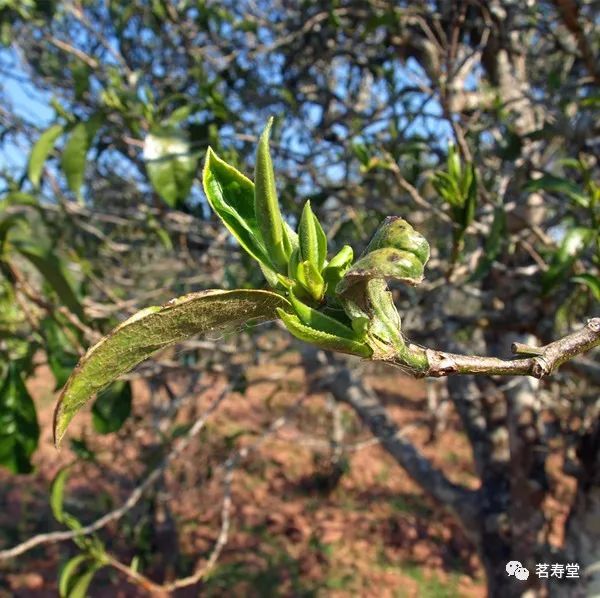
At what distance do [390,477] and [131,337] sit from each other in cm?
624

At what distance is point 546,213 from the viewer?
107 inches

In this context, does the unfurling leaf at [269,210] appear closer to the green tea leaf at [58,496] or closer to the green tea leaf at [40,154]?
the green tea leaf at [40,154]

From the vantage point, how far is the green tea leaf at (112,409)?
5.52 feet

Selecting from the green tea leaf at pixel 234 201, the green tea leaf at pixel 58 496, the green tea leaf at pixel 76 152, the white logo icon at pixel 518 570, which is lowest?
the white logo icon at pixel 518 570

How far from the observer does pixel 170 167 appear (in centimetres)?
171

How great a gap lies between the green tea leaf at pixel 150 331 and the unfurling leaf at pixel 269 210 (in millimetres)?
51

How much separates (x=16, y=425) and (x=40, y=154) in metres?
0.81

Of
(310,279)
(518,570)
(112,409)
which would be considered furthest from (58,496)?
(310,279)

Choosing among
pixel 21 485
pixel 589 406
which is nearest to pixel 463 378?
pixel 589 406

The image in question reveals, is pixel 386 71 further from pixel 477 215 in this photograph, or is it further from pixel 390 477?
pixel 390 477

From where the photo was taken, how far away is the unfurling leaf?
0.46m

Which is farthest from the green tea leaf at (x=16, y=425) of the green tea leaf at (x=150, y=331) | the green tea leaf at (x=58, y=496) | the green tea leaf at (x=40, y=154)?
the green tea leaf at (x=150, y=331)

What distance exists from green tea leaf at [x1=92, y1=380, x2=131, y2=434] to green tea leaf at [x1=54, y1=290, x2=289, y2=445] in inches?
48.5

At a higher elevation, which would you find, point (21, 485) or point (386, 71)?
point (386, 71)
